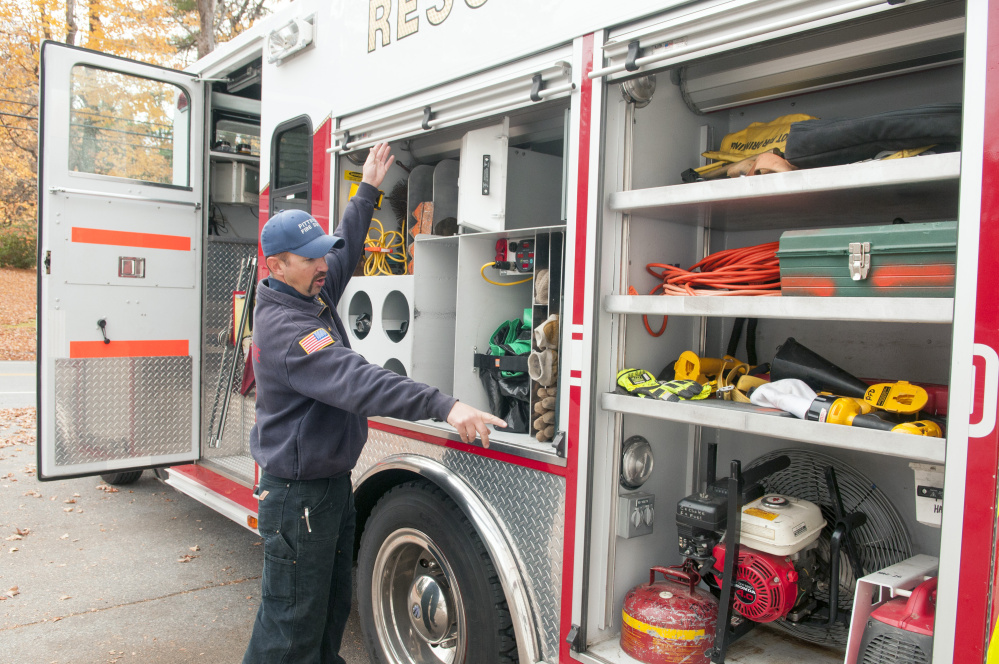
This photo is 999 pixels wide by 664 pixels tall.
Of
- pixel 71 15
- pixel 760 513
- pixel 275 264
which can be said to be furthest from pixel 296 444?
pixel 71 15

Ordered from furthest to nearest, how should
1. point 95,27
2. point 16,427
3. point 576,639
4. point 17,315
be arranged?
point 17,315
point 95,27
point 16,427
point 576,639

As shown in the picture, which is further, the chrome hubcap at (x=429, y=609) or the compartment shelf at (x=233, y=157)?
the compartment shelf at (x=233, y=157)

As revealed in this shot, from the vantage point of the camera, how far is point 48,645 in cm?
345

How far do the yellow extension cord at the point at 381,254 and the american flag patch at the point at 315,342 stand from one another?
1199 mm

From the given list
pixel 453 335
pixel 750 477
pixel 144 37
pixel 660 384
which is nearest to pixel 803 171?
pixel 660 384

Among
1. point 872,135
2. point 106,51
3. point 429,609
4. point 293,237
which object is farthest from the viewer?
point 106,51

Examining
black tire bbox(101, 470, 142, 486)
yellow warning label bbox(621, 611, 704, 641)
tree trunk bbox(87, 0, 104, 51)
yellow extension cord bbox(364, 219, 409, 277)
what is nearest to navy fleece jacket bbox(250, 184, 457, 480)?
yellow extension cord bbox(364, 219, 409, 277)

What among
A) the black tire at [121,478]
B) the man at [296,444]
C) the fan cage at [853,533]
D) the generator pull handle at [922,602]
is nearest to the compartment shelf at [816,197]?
the fan cage at [853,533]

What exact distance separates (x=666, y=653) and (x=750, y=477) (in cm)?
58

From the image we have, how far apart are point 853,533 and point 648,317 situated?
3.21ft

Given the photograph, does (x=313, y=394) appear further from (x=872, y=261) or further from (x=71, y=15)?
(x=71, y=15)

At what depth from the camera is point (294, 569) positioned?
2.50m

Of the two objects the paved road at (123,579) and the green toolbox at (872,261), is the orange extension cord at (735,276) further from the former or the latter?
the paved road at (123,579)

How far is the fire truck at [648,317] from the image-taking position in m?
1.67
